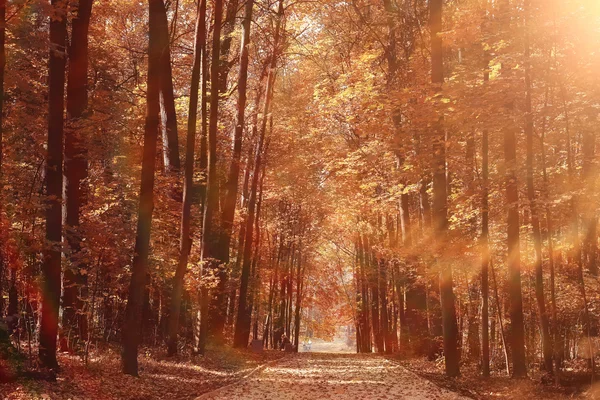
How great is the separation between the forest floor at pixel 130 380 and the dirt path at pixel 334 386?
70 centimetres

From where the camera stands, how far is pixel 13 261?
471 inches

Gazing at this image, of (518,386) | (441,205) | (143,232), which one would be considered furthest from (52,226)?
(518,386)

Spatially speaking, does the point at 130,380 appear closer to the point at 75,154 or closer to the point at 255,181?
the point at 75,154

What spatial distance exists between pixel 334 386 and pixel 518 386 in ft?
14.3

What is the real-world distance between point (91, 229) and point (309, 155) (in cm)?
1926

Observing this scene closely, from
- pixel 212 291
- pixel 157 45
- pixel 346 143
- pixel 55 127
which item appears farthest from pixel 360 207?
pixel 55 127

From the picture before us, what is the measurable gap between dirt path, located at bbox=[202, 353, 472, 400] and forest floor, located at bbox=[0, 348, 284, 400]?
0.70m

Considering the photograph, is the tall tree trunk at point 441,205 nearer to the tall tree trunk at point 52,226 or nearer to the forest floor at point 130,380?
the forest floor at point 130,380

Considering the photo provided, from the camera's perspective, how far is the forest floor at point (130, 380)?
10.4 m

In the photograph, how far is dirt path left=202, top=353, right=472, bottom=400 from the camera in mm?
13438

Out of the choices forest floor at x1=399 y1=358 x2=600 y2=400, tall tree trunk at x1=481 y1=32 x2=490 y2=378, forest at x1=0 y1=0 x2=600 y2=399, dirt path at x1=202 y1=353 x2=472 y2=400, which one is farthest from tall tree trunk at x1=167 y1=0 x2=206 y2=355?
tall tree trunk at x1=481 y1=32 x2=490 y2=378

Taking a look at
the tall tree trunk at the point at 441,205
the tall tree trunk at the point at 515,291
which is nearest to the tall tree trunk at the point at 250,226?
the tall tree trunk at the point at 441,205

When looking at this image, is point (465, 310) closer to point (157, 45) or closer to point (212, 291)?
point (212, 291)

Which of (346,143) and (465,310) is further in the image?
(346,143)
